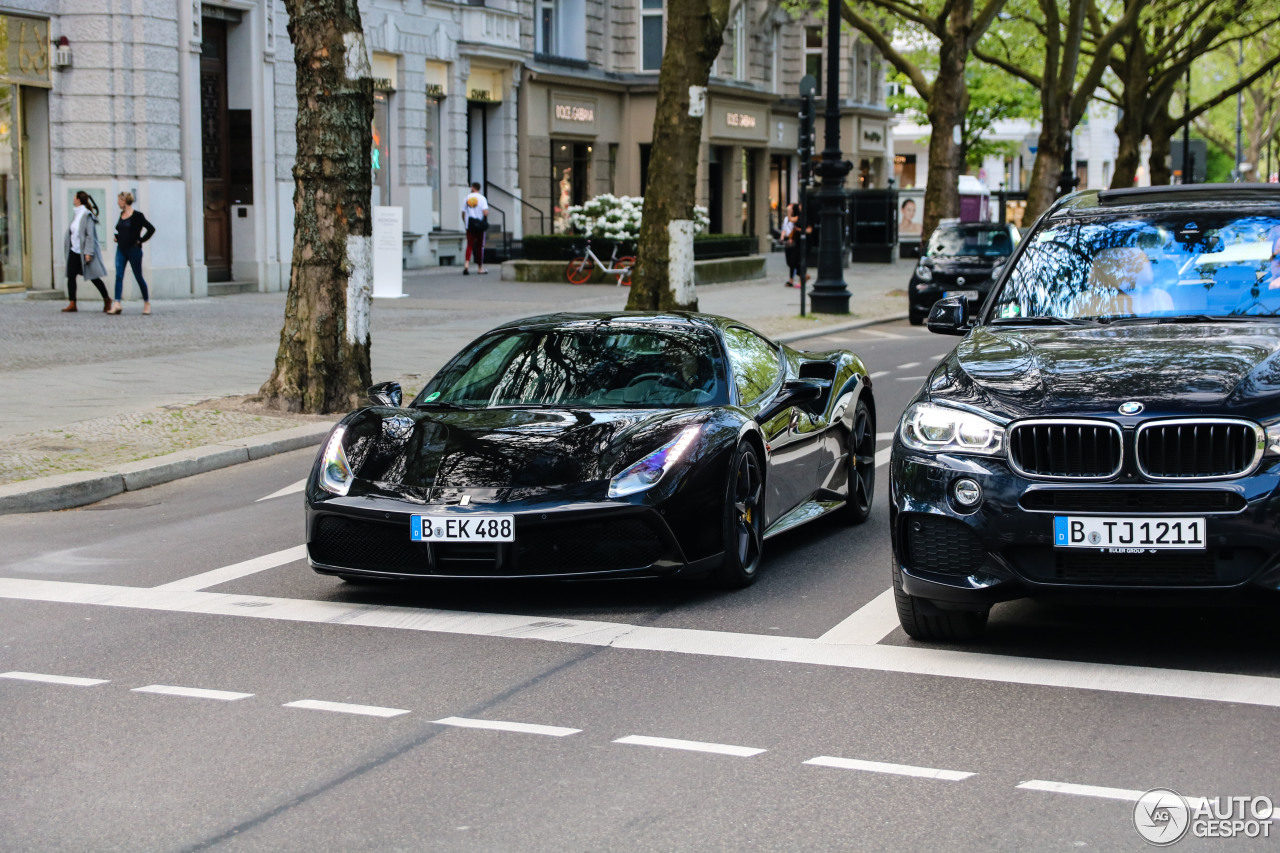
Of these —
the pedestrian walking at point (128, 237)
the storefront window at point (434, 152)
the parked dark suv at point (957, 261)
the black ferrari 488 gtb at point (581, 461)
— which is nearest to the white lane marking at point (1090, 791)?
the black ferrari 488 gtb at point (581, 461)

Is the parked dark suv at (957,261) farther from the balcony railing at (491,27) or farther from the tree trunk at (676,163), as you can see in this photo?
the balcony railing at (491,27)

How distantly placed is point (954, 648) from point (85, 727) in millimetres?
3077

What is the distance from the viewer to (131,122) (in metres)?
25.8

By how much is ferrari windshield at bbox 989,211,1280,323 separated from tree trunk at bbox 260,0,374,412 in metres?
7.62

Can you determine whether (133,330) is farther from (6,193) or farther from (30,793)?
(30,793)

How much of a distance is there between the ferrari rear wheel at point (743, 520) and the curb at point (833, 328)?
13827mm

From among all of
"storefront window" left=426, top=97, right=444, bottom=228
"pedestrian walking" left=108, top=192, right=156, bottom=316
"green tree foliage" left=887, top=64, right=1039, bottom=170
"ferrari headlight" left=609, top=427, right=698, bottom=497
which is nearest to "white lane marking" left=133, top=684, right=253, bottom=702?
"ferrari headlight" left=609, top=427, right=698, bottom=497

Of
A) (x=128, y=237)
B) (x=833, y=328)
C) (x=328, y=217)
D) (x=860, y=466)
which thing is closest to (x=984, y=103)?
(x=833, y=328)

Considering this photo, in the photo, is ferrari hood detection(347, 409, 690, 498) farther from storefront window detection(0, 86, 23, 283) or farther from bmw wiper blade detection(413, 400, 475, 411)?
storefront window detection(0, 86, 23, 283)

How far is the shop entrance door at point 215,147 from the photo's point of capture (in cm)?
2864

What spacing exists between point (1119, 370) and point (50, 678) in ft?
13.0

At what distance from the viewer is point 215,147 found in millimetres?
28953

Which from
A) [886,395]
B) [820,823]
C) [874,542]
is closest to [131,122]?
[886,395]

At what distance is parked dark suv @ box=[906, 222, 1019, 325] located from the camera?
87.2 ft
